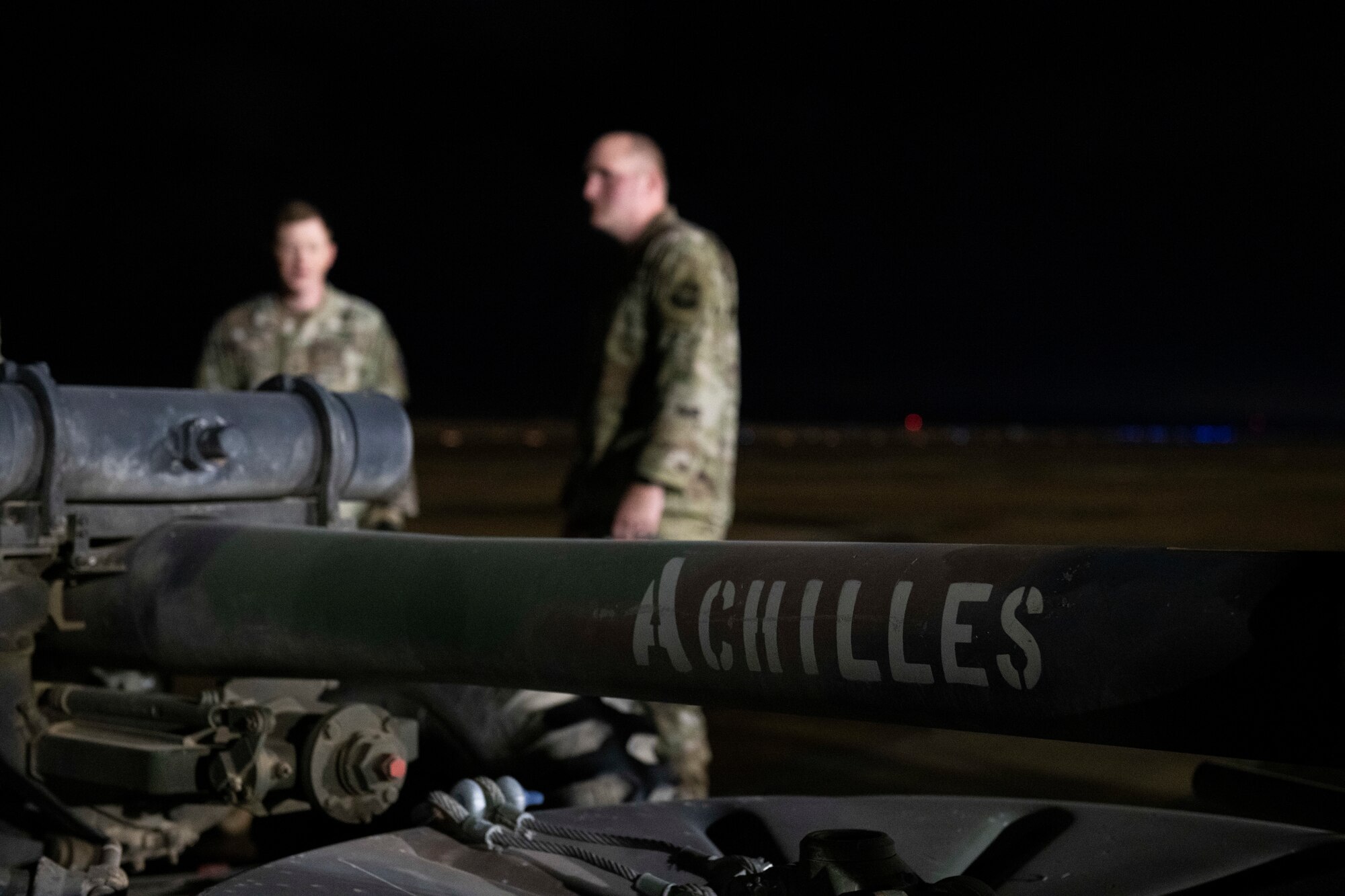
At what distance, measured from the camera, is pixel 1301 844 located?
7.02 feet

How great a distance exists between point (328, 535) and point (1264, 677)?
1.62 m

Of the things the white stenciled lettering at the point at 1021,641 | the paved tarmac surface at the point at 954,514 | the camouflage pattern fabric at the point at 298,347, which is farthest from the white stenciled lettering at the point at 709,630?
the camouflage pattern fabric at the point at 298,347

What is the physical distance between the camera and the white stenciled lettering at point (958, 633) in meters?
1.71

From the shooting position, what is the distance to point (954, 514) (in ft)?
61.4

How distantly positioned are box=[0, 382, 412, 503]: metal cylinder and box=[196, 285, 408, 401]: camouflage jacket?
8.33ft

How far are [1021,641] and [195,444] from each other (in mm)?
1849

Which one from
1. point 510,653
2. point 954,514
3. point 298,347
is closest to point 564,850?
point 510,653

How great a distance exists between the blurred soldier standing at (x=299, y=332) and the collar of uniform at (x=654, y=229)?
65.8 inches

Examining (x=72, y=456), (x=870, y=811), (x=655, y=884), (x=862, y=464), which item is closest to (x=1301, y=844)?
(x=870, y=811)

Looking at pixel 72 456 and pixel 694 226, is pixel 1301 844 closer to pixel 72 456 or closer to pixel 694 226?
pixel 72 456

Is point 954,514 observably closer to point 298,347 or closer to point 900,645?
point 298,347

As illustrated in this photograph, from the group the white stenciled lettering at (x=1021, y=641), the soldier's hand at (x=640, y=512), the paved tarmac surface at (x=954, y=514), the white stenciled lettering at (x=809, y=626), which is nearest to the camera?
the white stenciled lettering at (x=1021, y=641)

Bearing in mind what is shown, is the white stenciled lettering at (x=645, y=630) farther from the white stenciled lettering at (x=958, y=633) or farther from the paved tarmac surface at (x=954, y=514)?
the paved tarmac surface at (x=954, y=514)

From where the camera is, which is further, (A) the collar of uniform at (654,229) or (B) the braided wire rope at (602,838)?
(A) the collar of uniform at (654,229)
